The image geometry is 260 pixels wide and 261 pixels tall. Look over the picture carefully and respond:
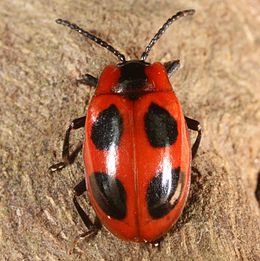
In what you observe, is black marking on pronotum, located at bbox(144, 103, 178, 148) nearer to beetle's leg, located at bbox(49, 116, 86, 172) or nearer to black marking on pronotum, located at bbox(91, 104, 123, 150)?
black marking on pronotum, located at bbox(91, 104, 123, 150)

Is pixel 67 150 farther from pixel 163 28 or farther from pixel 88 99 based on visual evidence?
pixel 163 28

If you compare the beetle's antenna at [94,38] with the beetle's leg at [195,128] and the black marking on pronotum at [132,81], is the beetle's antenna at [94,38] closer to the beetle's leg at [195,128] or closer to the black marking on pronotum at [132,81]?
the black marking on pronotum at [132,81]

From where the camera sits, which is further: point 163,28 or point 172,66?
point 163,28

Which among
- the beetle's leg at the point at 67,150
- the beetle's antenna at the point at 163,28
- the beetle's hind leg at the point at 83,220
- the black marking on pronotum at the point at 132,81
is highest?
the beetle's antenna at the point at 163,28

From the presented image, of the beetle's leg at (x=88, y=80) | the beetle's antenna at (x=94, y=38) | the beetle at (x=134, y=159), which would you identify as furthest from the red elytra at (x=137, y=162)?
the beetle's antenna at (x=94, y=38)

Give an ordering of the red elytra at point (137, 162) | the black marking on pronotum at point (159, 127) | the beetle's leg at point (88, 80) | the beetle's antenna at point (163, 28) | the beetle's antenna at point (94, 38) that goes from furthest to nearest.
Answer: the beetle's antenna at point (163, 28)
the beetle's antenna at point (94, 38)
the beetle's leg at point (88, 80)
the black marking on pronotum at point (159, 127)
the red elytra at point (137, 162)

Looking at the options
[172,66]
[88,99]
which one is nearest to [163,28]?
[172,66]

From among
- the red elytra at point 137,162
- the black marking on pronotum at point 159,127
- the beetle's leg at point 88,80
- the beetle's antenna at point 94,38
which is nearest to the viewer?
the red elytra at point 137,162
